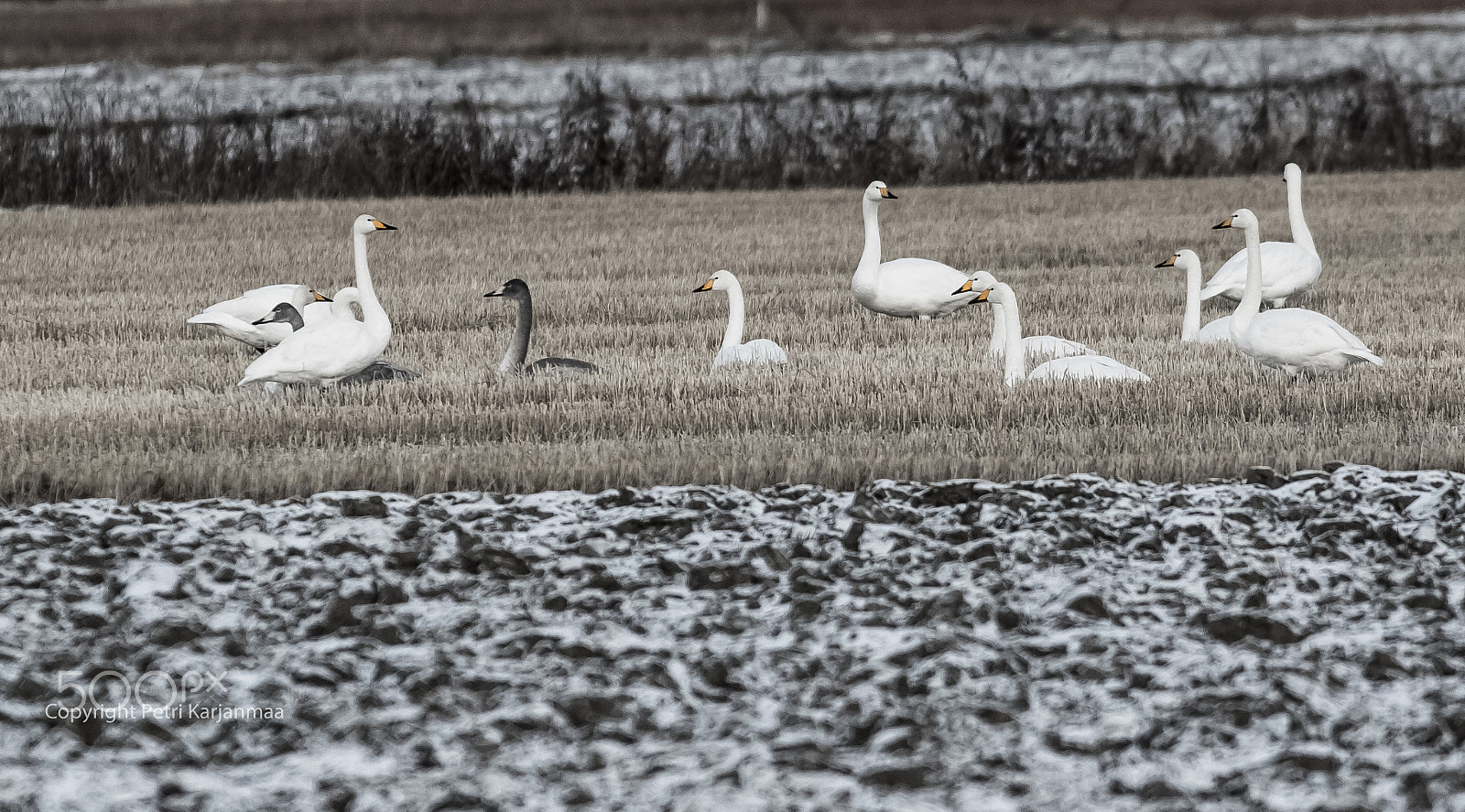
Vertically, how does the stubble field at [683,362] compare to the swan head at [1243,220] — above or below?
below

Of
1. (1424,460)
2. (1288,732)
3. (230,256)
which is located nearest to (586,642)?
(1288,732)

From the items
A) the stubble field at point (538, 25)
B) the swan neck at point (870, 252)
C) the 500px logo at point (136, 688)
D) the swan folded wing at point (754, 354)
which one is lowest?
the 500px logo at point (136, 688)

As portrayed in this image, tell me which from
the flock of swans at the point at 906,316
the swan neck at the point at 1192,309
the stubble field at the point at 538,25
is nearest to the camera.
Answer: the flock of swans at the point at 906,316

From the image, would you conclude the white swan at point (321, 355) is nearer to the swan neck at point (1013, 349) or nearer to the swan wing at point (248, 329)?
the swan wing at point (248, 329)

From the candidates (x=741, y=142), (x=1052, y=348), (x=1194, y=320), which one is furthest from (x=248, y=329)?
(x=741, y=142)

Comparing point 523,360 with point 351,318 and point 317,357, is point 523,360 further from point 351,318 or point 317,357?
point 317,357

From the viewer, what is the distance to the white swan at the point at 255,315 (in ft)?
33.9

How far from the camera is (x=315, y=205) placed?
21.9m

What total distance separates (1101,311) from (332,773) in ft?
31.5

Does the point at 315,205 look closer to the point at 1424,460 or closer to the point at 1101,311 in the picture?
the point at 1101,311

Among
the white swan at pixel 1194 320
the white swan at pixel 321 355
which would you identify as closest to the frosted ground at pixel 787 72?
the white swan at pixel 1194 320

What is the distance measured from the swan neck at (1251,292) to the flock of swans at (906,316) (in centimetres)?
1

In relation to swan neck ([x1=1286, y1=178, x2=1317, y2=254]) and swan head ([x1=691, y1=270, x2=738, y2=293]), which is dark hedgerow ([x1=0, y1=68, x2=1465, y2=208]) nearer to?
swan neck ([x1=1286, y1=178, x2=1317, y2=254])

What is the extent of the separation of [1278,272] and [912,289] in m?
2.87
